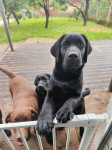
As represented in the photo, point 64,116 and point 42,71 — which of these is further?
point 42,71

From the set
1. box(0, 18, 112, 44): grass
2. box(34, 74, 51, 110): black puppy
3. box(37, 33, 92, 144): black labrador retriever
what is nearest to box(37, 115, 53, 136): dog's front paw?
box(37, 33, 92, 144): black labrador retriever

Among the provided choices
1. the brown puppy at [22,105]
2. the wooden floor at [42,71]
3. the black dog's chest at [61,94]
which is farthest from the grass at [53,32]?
the black dog's chest at [61,94]

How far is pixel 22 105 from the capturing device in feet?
5.27

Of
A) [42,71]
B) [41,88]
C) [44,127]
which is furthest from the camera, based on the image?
[42,71]

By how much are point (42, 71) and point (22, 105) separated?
223 cm

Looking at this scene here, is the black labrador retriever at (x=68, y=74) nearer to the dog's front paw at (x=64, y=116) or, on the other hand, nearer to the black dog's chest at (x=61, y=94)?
the black dog's chest at (x=61, y=94)

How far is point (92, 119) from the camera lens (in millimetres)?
896

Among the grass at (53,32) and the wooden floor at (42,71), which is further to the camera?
the grass at (53,32)

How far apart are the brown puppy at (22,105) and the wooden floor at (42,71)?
0.46 meters

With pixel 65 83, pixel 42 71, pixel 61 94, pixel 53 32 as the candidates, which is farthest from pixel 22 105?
pixel 53 32

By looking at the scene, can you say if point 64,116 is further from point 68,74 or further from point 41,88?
point 41,88

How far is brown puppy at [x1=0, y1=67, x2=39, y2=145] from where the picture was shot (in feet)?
4.66

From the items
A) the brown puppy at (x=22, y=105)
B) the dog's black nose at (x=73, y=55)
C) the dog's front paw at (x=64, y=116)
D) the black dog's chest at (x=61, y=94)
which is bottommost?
the brown puppy at (x=22, y=105)

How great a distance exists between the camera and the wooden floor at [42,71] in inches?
71.1
